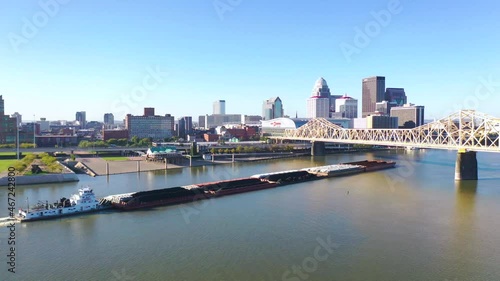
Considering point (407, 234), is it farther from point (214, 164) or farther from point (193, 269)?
point (214, 164)

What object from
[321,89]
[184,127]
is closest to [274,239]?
[184,127]

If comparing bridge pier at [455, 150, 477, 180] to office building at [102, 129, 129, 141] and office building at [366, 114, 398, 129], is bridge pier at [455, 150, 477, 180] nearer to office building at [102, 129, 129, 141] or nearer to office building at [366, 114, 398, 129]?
office building at [102, 129, 129, 141]

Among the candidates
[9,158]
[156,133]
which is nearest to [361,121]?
[156,133]

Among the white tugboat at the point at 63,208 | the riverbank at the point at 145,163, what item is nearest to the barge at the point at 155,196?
the white tugboat at the point at 63,208

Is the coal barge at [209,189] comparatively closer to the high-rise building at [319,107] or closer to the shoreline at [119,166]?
the shoreline at [119,166]

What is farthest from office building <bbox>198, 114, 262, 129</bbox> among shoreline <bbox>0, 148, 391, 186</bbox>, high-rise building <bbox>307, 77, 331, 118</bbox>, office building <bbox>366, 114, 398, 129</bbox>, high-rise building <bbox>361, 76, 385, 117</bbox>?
shoreline <bbox>0, 148, 391, 186</bbox>

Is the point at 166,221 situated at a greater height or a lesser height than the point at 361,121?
lesser
